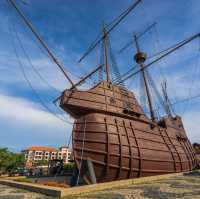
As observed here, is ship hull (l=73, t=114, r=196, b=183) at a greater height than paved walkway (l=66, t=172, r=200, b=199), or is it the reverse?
ship hull (l=73, t=114, r=196, b=183)

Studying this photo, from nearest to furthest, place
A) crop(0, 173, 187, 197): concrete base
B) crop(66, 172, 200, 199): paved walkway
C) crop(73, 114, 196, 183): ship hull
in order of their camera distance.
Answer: crop(66, 172, 200, 199): paved walkway, crop(0, 173, 187, 197): concrete base, crop(73, 114, 196, 183): ship hull

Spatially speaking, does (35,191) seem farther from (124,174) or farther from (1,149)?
(1,149)

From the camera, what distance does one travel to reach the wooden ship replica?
38.6ft

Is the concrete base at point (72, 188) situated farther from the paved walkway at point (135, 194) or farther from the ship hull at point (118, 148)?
the ship hull at point (118, 148)

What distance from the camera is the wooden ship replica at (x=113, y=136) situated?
11.8 metres

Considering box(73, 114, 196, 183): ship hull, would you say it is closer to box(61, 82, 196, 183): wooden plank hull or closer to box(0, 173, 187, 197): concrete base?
box(61, 82, 196, 183): wooden plank hull

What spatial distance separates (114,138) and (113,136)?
139 millimetres

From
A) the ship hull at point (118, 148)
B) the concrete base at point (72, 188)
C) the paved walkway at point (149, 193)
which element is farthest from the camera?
the ship hull at point (118, 148)

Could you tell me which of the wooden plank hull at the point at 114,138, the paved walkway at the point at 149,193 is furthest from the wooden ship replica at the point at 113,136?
the paved walkway at the point at 149,193

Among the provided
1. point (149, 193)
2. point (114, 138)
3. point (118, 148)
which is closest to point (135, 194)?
point (149, 193)

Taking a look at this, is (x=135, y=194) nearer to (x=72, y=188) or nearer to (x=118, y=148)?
(x=72, y=188)

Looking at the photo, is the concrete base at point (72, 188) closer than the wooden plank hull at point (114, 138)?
Yes

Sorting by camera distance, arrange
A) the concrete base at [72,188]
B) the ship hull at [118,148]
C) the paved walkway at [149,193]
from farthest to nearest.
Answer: the ship hull at [118,148], the concrete base at [72,188], the paved walkway at [149,193]

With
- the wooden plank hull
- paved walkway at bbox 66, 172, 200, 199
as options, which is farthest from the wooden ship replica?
paved walkway at bbox 66, 172, 200, 199
